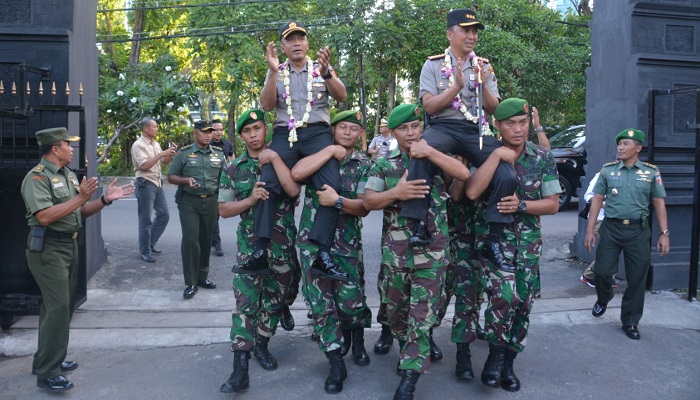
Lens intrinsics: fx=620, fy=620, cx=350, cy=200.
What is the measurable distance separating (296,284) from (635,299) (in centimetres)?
301

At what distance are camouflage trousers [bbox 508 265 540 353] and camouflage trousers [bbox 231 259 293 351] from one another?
5.78ft

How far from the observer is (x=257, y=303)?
4629mm

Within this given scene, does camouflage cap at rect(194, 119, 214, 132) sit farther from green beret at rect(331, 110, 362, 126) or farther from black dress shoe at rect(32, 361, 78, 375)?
black dress shoe at rect(32, 361, 78, 375)

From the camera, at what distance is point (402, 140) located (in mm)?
4453

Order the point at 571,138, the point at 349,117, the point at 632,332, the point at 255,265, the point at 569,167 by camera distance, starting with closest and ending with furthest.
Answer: the point at 255,265 → the point at 349,117 → the point at 632,332 → the point at 569,167 → the point at 571,138

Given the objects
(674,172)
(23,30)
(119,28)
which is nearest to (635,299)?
(674,172)

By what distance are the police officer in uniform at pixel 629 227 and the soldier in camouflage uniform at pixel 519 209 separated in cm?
129

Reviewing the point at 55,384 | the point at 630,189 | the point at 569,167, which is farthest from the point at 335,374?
the point at 569,167

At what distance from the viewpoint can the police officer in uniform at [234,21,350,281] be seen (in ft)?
14.9

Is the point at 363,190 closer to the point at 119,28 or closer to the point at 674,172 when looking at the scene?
the point at 674,172

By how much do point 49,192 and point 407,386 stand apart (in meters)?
2.87

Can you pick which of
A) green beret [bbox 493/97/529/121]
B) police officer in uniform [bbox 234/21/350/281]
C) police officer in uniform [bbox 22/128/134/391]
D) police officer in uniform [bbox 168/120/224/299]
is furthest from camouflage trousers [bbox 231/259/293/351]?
police officer in uniform [bbox 168/120/224/299]

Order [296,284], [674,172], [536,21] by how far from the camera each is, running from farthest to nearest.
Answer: [536,21] < [674,172] < [296,284]

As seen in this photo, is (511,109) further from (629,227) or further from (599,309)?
(599,309)
